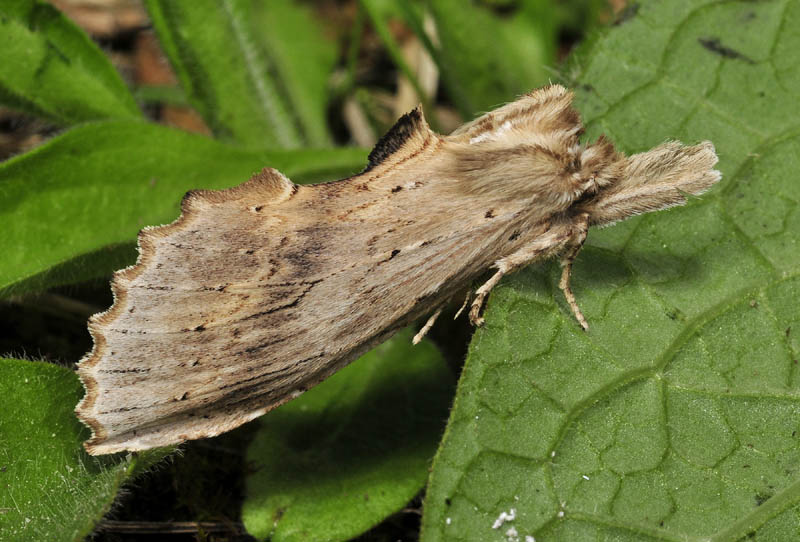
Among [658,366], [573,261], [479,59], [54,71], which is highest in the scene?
[54,71]

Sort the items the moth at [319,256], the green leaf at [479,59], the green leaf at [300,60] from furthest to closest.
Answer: the green leaf at [300,60]
the green leaf at [479,59]
the moth at [319,256]

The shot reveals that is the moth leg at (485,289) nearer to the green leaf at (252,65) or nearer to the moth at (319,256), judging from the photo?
the moth at (319,256)

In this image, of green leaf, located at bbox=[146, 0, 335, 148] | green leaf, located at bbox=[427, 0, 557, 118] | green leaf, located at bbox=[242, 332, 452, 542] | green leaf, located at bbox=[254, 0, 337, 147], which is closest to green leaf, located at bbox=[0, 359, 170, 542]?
green leaf, located at bbox=[242, 332, 452, 542]

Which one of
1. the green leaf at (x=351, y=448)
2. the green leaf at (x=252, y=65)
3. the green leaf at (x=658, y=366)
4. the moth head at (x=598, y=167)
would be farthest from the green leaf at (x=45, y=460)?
the green leaf at (x=252, y=65)

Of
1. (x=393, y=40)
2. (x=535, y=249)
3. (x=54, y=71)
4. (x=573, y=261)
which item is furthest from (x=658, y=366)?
(x=54, y=71)

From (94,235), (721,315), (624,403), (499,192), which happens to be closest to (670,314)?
(721,315)

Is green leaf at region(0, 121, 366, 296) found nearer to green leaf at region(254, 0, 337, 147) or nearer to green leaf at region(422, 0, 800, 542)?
green leaf at region(254, 0, 337, 147)

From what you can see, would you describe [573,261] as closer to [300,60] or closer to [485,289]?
[485,289]
